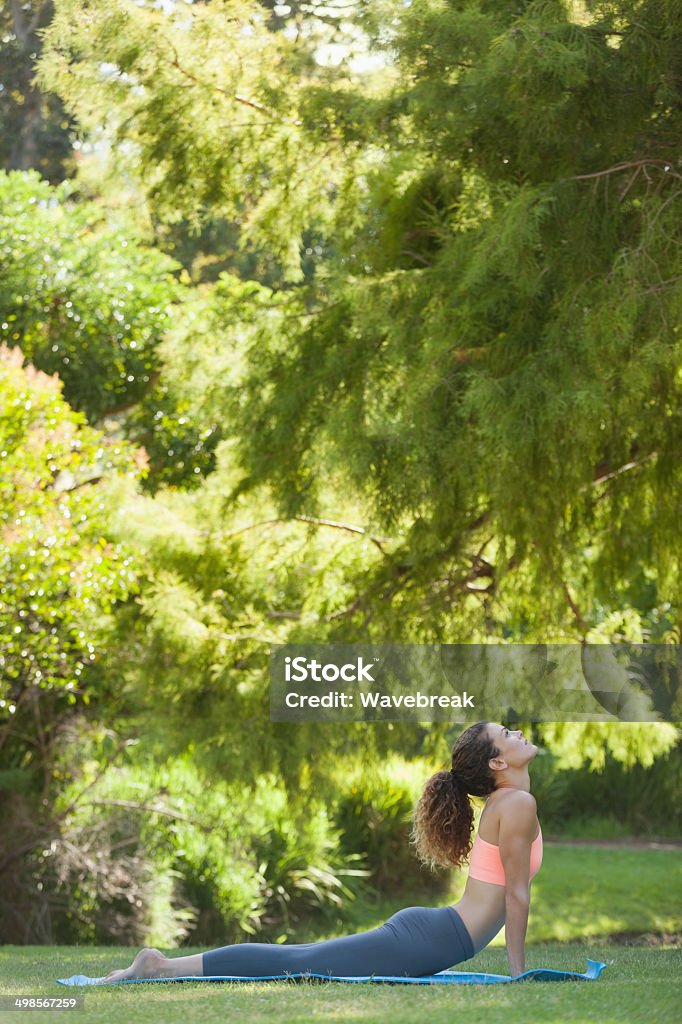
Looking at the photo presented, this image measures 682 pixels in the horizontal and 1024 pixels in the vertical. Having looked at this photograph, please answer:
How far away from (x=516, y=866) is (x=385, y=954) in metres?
0.40

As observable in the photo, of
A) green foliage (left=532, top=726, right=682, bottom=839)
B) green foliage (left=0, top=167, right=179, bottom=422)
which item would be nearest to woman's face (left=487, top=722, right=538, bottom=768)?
green foliage (left=0, top=167, right=179, bottom=422)

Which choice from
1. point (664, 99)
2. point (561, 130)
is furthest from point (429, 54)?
point (664, 99)

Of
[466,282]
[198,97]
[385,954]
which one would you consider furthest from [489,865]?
[198,97]

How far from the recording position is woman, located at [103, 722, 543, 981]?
299 centimetres

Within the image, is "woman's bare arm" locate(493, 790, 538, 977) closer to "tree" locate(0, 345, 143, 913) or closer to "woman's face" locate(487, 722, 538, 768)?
"woman's face" locate(487, 722, 538, 768)

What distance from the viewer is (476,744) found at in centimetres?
314

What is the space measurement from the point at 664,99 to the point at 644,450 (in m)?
1.46

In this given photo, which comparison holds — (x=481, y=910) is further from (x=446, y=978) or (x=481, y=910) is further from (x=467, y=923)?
(x=446, y=978)

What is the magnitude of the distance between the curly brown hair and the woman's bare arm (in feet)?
0.49

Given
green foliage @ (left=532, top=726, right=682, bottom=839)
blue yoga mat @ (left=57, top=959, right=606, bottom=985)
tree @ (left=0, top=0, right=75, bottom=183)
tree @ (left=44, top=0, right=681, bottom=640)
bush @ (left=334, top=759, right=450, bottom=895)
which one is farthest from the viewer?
tree @ (left=0, top=0, right=75, bottom=183)

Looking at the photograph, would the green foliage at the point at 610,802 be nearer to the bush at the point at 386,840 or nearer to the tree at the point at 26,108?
the bush at the point at 386,840

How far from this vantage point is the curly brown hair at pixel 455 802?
3145 mm

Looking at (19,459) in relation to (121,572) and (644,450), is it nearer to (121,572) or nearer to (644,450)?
(121,572)

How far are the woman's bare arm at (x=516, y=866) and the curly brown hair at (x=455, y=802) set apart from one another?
15cm
